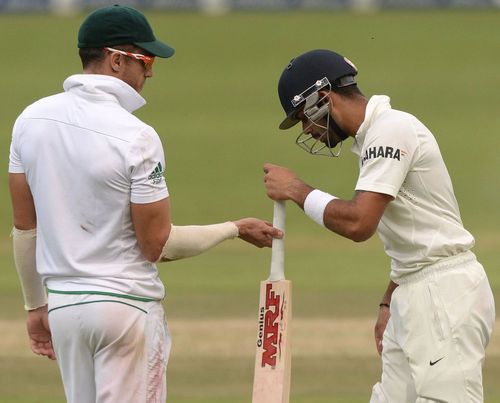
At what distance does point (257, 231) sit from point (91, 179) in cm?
81

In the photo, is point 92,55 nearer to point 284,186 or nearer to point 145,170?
point 145,170

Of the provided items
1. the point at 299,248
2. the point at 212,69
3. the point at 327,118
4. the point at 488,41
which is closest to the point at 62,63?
the point at 212,69

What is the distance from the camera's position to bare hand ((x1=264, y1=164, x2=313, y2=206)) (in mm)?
5023

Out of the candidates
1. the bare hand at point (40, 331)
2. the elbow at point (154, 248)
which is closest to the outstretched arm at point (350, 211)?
the elbow at point (154, 248)

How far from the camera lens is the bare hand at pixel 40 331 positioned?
4973mm

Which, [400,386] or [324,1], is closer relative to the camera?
[400,386]

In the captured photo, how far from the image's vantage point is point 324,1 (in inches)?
1575

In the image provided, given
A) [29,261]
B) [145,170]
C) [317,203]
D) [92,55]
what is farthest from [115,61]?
[317,203]

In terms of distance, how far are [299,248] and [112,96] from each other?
11722mm

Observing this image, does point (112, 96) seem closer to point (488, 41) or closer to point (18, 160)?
point (18, 160)

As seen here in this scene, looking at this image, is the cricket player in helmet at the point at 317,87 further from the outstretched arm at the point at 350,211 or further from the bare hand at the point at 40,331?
the bare hand at the point at 40,331

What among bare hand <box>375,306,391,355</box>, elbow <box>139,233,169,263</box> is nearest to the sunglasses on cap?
elbow <box>139,233,169,263</box>

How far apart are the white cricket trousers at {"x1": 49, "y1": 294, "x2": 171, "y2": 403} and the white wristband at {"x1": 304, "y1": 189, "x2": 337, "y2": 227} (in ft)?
2.26

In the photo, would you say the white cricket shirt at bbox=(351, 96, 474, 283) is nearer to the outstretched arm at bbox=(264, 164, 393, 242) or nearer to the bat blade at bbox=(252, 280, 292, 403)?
the outstretched arm at bbox=(264, 164, 393, 242)
